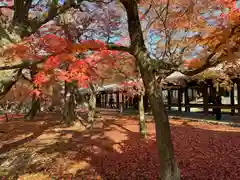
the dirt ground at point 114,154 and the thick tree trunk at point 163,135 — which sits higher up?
the thick tree trunk at point 163,135

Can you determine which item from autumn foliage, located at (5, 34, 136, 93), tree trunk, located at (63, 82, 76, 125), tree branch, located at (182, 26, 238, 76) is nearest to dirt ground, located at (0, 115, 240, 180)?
tree trunk, located at (63, 82, 76, 125)

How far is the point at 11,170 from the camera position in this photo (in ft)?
27.7

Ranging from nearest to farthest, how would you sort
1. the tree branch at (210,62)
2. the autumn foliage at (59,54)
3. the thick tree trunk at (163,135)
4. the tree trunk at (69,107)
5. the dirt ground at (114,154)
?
the tree branch at (210,62), the thick tree trunk at (163,135), the autumn foliage at (59,54), the dirt ground at (114,154), the tree trunk at (69,107)

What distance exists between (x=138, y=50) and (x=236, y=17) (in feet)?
8.82

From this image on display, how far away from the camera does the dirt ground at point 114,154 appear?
7543 millimetres

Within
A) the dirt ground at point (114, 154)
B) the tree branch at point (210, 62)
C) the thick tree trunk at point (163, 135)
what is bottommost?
the dirt ground at point (114, 154)

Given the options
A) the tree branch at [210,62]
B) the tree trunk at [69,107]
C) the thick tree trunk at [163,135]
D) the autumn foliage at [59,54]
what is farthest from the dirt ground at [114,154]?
the tree branch at [210,62]

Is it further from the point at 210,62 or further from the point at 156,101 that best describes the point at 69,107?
the point at 210,62

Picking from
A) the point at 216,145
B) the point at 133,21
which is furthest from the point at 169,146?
the point at 216,145

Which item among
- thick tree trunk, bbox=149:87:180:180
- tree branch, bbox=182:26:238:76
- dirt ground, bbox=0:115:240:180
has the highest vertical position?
tree branch, bbox=182:26:238:76

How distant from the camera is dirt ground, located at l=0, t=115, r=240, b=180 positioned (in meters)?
7.54

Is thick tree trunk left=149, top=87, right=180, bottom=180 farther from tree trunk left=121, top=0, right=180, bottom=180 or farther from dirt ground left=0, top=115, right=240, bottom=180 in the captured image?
dirt ground left=0, top=115, right=240, bottom=180

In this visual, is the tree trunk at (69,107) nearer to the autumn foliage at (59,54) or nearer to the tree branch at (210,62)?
the autumn foliage at (59,54)

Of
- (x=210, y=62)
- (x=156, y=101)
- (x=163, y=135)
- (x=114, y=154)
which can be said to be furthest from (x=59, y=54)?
(x=114, y=154)
